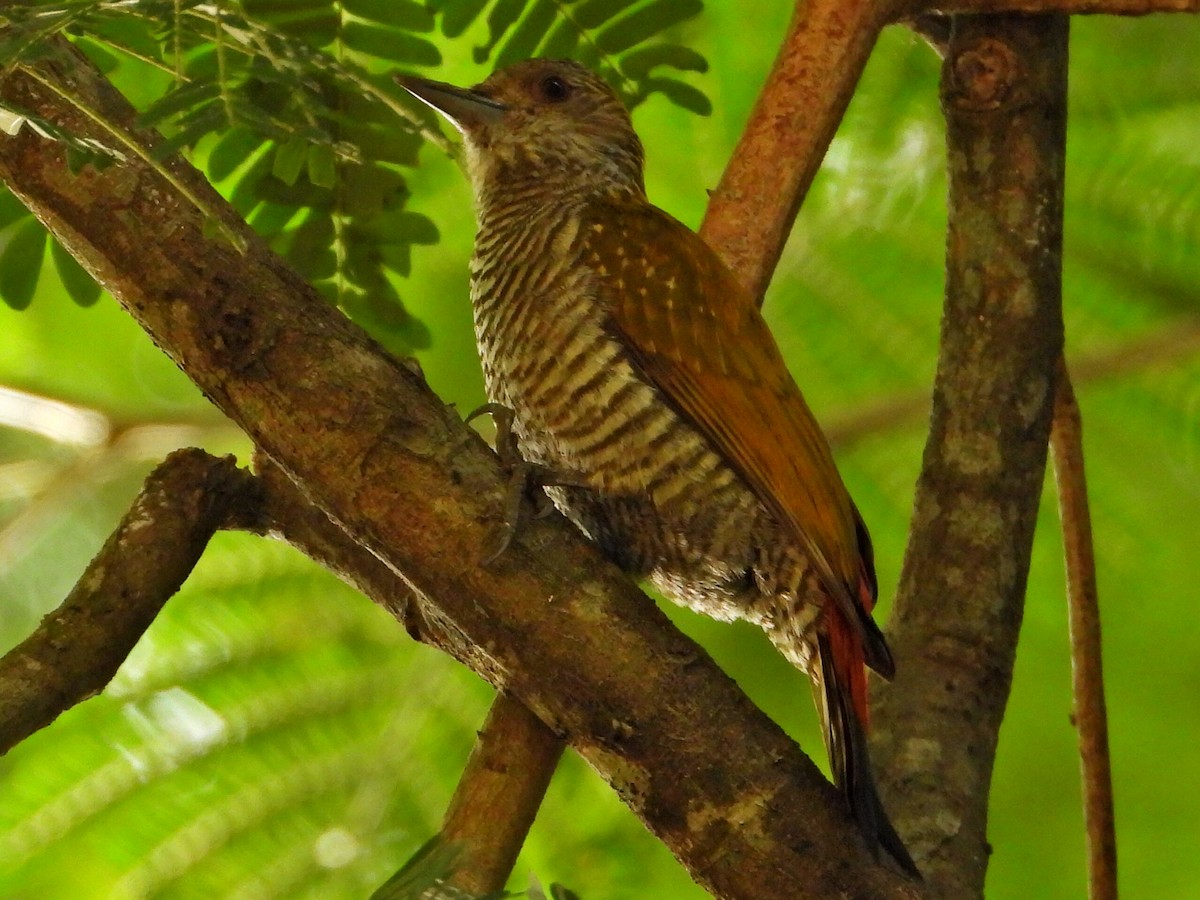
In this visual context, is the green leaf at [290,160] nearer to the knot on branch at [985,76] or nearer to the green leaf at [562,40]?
the green leaf at [562,40]

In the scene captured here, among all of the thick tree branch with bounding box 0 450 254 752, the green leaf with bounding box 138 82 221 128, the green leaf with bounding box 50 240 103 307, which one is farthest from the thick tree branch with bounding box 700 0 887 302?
the green leaf with bounding box 138 82 221 128

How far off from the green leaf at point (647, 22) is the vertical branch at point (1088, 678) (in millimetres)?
852

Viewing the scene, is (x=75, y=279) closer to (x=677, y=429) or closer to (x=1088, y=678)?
(x=677, y=429)

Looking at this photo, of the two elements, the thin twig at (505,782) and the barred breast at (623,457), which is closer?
the thin twig at (505,782)

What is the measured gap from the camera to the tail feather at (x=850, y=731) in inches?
66.3

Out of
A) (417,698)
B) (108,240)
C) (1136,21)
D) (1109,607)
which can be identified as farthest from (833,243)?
(108,240)

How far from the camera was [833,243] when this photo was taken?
2877 mm

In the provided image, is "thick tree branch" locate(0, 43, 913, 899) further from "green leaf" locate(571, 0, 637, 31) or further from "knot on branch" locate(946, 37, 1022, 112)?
"knot on branch" locate(946, 37, 1022, 112)

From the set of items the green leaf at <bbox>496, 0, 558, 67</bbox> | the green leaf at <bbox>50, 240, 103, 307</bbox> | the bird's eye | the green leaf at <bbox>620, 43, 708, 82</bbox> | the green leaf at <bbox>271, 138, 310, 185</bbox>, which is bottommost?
the green leaf at <bbox>50, 240, 103, 307</bbox>

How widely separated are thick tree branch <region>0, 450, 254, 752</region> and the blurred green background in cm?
81

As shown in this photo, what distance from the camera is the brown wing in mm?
2020

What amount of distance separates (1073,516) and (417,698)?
1.25 m

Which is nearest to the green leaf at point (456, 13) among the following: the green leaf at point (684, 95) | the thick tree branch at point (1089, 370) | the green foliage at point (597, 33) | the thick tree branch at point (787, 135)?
the green foliage at point (597, 33)

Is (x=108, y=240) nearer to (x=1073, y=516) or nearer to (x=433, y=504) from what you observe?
(x=433, y=504)
